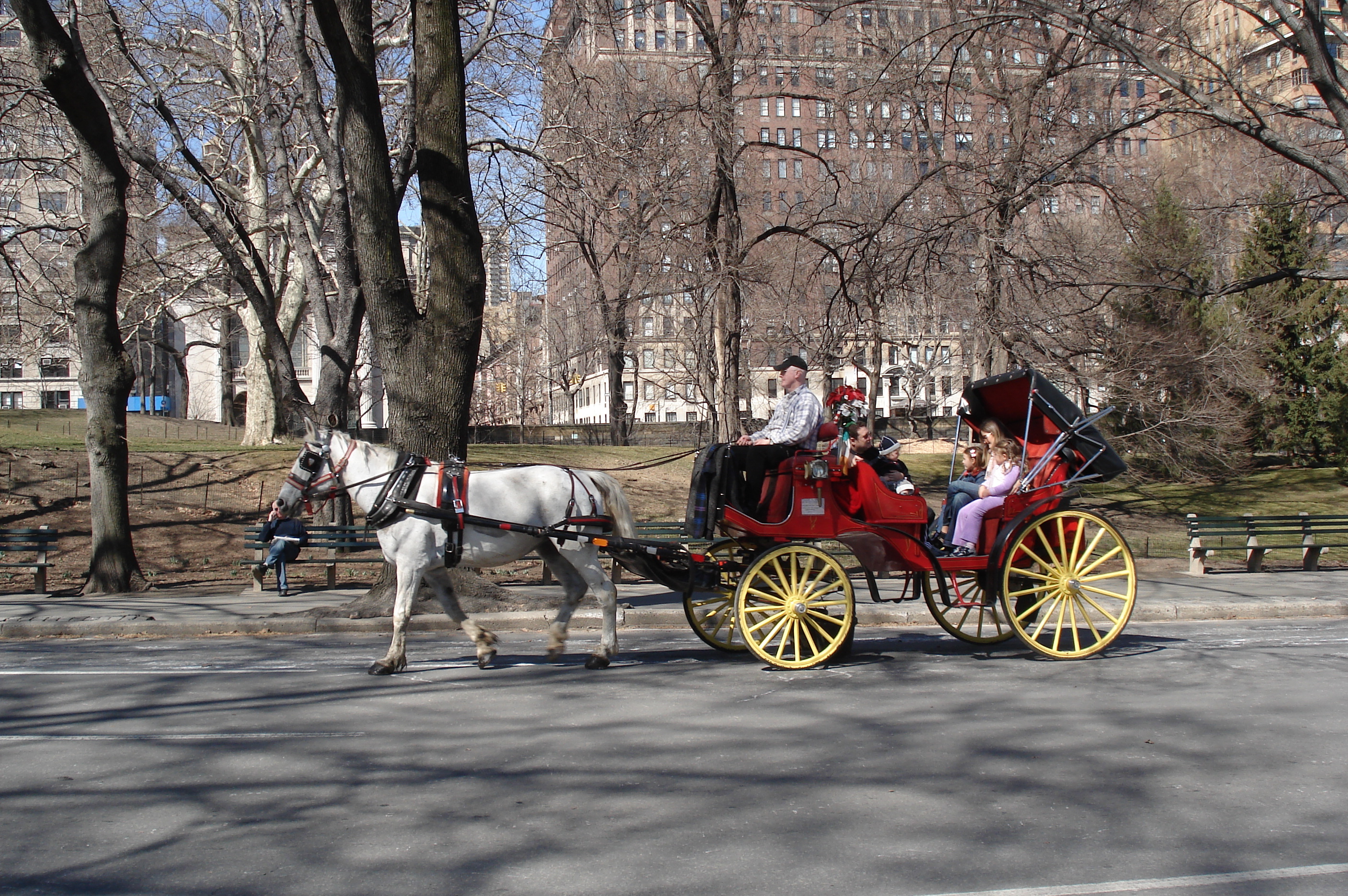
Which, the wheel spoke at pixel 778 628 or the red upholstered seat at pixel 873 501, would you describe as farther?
the red upholstered seat at pixel 873 501

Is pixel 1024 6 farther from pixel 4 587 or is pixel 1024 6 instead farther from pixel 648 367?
pixel 648 367

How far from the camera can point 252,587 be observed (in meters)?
16.1

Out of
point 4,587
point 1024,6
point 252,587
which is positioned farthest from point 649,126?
point 4,587

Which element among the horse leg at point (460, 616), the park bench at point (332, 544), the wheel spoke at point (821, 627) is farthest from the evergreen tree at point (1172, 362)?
the horse leg at point (460, 616)

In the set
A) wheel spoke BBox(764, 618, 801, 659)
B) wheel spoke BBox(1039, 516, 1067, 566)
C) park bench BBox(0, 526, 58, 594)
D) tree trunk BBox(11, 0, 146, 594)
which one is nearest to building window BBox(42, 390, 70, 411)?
park bench BBox(0, 526, 58, 594)

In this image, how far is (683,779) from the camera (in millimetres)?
5789

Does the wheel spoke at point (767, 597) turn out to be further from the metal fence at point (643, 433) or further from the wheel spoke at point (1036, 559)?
the metal fence at point (643, 433)

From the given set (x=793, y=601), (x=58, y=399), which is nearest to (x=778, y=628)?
(x=793, y=601)

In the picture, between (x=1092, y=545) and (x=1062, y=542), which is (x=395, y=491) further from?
(x=1092, y=545)

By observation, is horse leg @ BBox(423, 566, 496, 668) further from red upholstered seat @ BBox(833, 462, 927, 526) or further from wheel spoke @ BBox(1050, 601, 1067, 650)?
wheel spoke @ BBox(1050, 601, 1067, 650)

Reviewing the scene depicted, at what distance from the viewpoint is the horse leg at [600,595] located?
918cm

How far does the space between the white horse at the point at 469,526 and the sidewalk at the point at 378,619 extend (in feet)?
10.3

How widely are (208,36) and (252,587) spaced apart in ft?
36.5

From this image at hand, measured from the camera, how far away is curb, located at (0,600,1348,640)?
12.1 m
